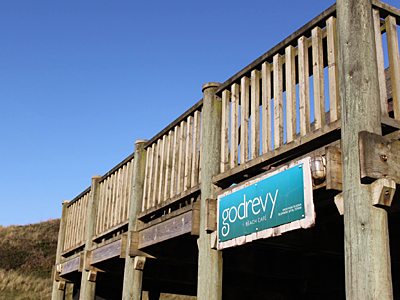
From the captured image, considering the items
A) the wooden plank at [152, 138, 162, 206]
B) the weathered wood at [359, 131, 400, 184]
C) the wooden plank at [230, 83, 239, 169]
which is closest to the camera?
the weathered wood at [359, 131, 400, 184]

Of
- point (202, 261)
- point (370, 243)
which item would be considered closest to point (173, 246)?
point (202, 261)

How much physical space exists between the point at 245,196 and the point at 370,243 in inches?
71.5

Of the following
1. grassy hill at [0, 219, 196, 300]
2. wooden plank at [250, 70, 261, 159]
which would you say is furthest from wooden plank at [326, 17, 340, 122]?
grassy hill at [0, 219, 196, 300]

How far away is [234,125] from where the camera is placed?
620 cm

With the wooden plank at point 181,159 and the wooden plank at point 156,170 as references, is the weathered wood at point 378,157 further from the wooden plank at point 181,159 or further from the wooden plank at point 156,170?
the wooden plank at point 156,170

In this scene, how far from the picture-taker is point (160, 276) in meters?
9.64

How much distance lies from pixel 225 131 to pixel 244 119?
0.46 m

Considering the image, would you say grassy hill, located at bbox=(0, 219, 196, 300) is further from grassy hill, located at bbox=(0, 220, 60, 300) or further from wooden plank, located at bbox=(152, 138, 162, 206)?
wooden plank, located at bbox=(152, 138, 162, 206)

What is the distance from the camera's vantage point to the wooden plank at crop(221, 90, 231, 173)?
6.24m

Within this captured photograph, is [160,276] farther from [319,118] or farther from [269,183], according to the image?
[319,118]

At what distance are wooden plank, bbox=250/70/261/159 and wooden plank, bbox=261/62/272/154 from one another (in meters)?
0.16

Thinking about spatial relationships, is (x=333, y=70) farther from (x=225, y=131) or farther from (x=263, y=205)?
(x=225, y=131)

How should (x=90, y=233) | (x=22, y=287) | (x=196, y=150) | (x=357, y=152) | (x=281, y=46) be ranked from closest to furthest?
(x=357, y=152)
(x=281, y=46)
(x=196, y=150)
(x=90, y=233)
(x=22, y=287)

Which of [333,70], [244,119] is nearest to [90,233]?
[244,119]
